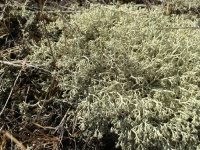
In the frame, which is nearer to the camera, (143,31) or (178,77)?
(178,77)

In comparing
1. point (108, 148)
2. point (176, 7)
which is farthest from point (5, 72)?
point (176, 7)

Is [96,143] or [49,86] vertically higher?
[49,86]

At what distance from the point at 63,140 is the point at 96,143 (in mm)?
327

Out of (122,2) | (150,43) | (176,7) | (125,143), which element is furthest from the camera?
(122,2)

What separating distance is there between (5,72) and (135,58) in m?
1.28

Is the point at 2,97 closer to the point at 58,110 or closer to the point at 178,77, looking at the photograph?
the point at 58,110

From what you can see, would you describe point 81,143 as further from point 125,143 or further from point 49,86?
point 49,86

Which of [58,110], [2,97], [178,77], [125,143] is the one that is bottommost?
[125,143]

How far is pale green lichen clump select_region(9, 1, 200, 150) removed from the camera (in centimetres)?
170

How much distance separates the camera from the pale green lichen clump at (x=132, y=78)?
1.70m

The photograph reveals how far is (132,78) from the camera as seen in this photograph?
1885mm

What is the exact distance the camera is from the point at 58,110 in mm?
2025

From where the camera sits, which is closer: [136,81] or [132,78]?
[136,81]

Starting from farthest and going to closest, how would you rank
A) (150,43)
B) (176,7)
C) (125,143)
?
1. (176,7)
2. (150,43)
3. (125,143)
